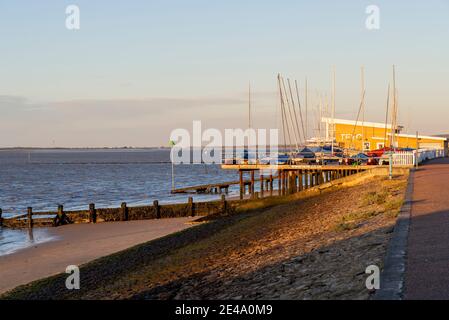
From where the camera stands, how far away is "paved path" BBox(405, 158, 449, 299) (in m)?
→ 8.03

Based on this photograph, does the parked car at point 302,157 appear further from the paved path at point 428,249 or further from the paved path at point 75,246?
the paved path at point 428,249

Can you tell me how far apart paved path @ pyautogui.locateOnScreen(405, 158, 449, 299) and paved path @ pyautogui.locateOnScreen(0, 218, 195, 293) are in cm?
1306

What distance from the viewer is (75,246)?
27594 mm

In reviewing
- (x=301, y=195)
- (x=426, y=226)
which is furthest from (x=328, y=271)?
(x=301, y=195)

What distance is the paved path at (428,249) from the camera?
8027 mm

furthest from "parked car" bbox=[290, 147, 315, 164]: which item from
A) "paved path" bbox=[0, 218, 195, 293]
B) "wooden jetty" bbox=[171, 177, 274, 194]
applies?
"paved path" bbox=[0, 218, 195, 293]

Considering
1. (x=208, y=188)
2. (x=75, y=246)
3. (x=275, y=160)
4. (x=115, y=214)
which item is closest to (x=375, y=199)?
(x=75, y=246)

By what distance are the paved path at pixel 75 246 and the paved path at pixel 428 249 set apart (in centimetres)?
1306

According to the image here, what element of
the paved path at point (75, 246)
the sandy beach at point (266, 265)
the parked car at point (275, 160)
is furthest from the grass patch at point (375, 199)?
the parked car at point (275, 160)

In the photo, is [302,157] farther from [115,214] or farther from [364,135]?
[115,214]

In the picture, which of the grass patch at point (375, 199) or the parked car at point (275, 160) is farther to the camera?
the parked car at point (275, 160)

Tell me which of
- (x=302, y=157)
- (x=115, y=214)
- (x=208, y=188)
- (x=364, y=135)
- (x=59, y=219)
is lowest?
(x=208, y=188)

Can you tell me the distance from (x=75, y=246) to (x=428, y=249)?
67.0 ft

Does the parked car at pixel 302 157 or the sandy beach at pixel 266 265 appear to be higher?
the parked car at pixel 302 157
